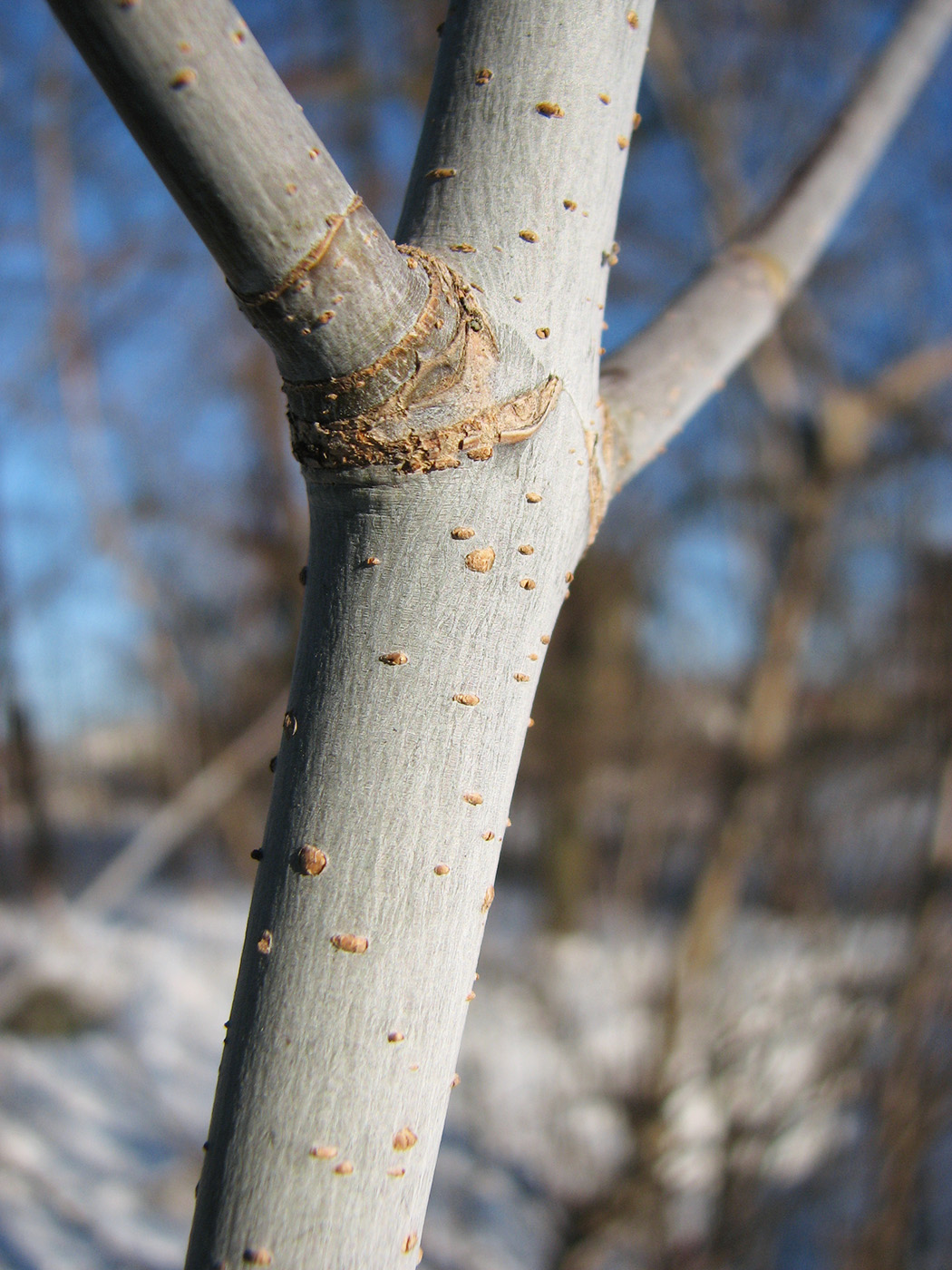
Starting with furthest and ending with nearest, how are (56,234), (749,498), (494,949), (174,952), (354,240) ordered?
(174,952) → (749,498) → (494,949) → (56,234) → (354,240)

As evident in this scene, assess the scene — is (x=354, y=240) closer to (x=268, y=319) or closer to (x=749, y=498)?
(x=268, y=319)

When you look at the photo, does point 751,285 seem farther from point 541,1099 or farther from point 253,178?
point 541,1099

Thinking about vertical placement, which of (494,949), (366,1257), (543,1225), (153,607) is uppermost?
(153,607)

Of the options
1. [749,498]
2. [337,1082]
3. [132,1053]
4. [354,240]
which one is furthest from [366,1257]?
[132,1053]

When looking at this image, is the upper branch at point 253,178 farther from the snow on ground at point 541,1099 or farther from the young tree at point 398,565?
the snow on ground at point 541,1099

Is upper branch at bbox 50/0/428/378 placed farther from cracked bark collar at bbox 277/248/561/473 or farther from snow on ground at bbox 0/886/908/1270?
snow on ground at bbox 0/886/908/1270

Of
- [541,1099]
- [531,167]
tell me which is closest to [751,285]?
[531,167]
